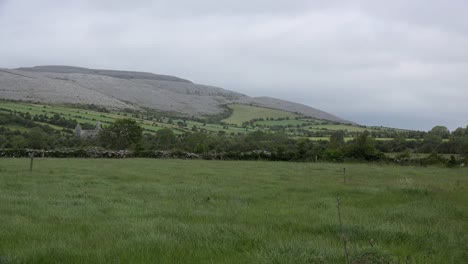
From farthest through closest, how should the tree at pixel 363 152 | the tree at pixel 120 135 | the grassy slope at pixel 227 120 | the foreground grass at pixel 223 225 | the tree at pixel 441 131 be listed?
the grassy slope at pixel 227 120 → the tree at pixel 441 131 → the tree at pixel 120 135 → the tree at pixel 363 152 → the foreground grass at pixel 223 225

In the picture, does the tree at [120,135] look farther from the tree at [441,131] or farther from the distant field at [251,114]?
the distant field at [251,114]

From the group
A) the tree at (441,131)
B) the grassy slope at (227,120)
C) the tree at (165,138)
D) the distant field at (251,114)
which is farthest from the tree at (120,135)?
the distant field at (251,114)

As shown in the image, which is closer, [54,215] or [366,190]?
[54,215]

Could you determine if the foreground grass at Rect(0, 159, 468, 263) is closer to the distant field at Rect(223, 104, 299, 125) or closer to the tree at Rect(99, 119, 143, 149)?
the tree at Rect(99, 119, 143, 149)

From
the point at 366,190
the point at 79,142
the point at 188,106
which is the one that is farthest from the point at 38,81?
the point at 366,190

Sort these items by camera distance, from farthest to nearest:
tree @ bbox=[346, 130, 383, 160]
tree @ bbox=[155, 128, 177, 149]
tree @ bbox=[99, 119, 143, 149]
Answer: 1. tree @ bbox=[155, 128, 177, 149]
2. tree @ bbox=[99, 119, 143, 149]
3. tree @ bbox=[346, 130, 383, 160]

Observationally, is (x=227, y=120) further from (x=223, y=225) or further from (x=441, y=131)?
(x=223, y=225)

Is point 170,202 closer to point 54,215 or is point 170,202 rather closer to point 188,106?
point 54,215

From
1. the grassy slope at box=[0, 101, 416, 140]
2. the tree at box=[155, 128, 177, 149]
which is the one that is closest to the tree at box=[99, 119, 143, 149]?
the tree at box=[155, 128, 177, 149]

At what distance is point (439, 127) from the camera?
278 feet

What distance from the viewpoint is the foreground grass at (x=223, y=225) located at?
7387 mm

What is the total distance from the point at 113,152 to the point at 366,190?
110 ft

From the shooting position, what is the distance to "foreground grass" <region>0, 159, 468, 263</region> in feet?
24.2

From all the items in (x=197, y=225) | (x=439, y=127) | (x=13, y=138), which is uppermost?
(x=439, y=127)
